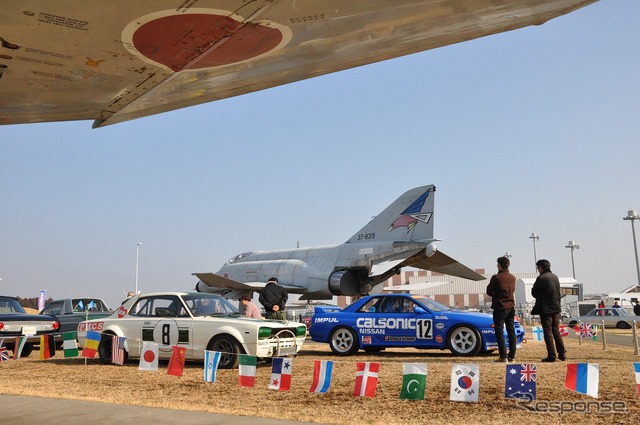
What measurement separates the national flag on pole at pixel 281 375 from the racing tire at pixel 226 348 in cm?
Answer: 308

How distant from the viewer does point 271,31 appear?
4.18 metres

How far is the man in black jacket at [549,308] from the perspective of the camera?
1075 centimetres

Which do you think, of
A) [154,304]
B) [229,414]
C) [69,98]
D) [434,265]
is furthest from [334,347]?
A: [434,265]

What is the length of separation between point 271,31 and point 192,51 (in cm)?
63

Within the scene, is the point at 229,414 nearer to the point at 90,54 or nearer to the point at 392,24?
the point at 90,54

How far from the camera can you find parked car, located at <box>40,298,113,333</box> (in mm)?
16328

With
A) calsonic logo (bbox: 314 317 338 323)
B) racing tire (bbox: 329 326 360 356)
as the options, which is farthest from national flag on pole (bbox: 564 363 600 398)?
calsonic logo (bbox: 314 317 338 323)

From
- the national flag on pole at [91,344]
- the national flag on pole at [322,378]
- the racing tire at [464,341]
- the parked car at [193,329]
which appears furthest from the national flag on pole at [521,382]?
the national flag on pole at [91,344]

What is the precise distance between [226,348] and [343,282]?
1692 centimetres

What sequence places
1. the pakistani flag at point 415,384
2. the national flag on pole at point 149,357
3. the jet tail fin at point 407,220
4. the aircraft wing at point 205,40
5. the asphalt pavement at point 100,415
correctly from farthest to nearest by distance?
the jet tail fin at point 407,220, the national flag on pole at point 149,357, the pakistani flag at point 415,384, the asphalt pavement at point 100,415, the aircraft wing at point 205,40

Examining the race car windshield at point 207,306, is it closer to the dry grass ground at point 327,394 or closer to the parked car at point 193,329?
the parked car at point 193,329

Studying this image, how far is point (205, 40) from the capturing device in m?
4.17

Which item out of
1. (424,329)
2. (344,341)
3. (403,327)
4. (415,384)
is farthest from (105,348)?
(415,384)

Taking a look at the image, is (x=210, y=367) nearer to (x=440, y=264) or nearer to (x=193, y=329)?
(x=193, y=329)
